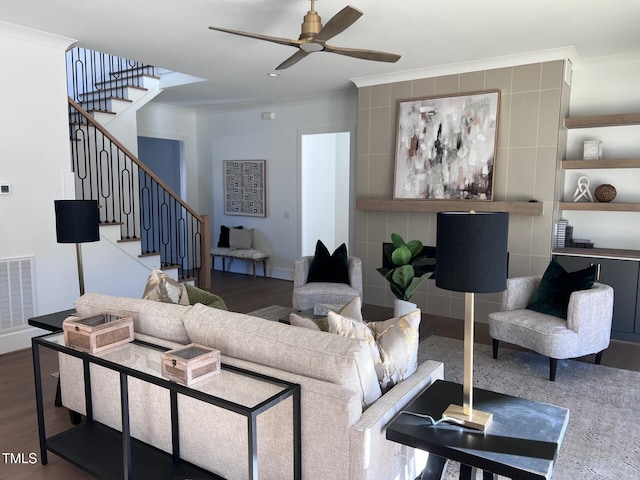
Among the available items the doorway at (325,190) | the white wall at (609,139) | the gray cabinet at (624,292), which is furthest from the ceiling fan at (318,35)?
the doorway at (325,190)

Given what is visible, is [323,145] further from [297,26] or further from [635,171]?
[635,171]

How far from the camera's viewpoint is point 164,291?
9.80ft

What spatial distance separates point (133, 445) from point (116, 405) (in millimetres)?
245

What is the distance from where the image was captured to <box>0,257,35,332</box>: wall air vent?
162 inches

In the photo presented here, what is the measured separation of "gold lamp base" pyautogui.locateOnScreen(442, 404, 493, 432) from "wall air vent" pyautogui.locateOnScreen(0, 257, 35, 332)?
4.00 m

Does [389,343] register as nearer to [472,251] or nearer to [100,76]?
[472,251]

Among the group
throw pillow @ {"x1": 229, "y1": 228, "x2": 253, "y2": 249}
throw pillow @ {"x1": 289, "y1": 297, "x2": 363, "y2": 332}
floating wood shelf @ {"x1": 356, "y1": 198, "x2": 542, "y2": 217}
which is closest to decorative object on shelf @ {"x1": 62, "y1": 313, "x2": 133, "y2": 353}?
throw pillow @ {"x1": 289, "y1": 297, "x2": 363, "y2": 332}

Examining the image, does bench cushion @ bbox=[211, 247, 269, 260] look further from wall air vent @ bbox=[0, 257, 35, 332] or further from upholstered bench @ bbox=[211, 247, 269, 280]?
wall air vent @ bbox=[0, 257, 35, 332]

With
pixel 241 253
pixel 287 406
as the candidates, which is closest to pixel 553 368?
pixel 287 406

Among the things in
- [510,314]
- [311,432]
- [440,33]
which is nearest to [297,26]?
[440,33]

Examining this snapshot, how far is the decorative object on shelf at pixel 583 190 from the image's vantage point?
493cm

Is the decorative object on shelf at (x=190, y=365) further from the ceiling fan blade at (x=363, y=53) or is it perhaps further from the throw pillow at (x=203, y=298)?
the ceiling fan blade at (x=363, y=53)

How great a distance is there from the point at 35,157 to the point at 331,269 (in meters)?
3.09

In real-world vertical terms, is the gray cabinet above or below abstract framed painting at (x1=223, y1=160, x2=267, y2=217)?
below
